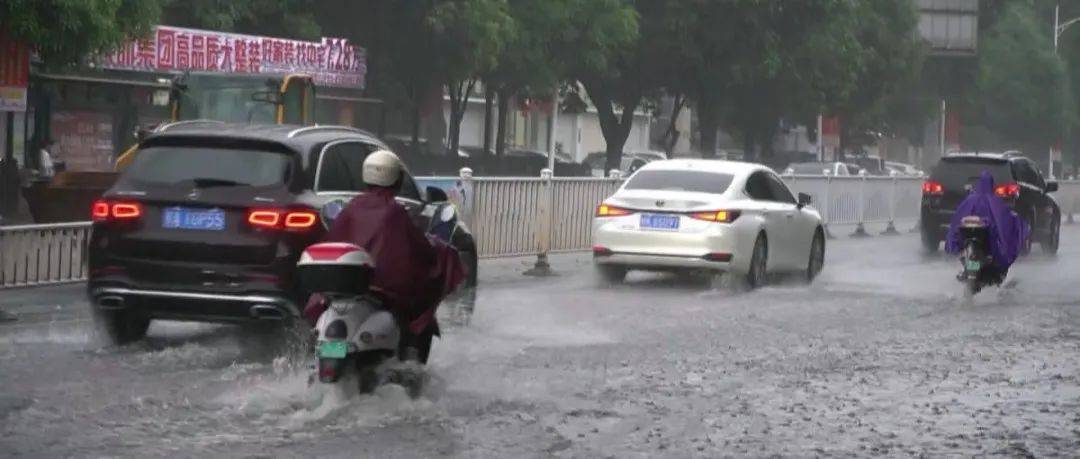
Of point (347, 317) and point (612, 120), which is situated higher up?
point (612, 120)

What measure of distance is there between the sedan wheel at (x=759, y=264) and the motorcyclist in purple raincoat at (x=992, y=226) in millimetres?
1979

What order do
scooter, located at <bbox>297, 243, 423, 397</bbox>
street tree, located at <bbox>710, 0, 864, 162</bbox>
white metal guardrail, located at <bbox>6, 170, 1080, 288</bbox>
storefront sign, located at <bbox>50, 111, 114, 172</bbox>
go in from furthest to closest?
street tree, located at <bbox>710, 0, 864, 162</bbox>
storefront sign, located at <bbox>50, 111, 114, 172</bbox>
white metal guardrail, located at <bbox>6, 170, 1080, 288</bbox>
scooter, located at <bbox>297, 243, 423, 397</bbox>

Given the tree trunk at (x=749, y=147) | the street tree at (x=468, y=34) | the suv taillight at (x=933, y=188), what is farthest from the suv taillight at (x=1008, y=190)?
the tree trunk at (x=749, y=147)

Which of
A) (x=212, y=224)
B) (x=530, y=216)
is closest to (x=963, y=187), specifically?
(x=530, y=216)

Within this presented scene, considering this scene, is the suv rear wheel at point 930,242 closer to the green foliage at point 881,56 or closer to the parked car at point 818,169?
the parked car at point 818,169

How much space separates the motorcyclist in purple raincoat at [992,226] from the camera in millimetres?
20828

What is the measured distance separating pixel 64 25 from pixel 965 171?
574 inches

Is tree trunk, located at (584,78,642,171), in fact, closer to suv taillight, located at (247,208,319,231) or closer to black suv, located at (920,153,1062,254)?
black suv, located at (920,153,1062,254)

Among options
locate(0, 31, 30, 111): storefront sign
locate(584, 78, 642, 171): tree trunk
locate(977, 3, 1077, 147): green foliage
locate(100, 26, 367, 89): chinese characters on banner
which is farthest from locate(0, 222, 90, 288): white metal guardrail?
locate(977, 3, 1077, 147): green foliage

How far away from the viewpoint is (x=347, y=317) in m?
9.99

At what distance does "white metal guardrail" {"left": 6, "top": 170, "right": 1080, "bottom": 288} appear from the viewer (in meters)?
17.3

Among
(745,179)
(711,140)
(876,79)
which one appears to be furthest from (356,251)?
(876,79)

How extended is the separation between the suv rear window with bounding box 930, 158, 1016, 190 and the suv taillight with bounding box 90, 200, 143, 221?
2035 cm

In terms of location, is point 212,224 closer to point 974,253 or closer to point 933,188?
point 974,253
